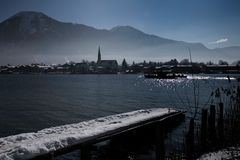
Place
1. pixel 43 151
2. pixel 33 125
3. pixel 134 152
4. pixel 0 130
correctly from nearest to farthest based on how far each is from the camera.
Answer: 1. pixel 43 151
2. pixel 134 152
3. pixel 0 130
4. pixel 33 125

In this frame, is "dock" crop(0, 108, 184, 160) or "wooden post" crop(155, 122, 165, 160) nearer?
"dock" crop(0, 108, 184, 160)

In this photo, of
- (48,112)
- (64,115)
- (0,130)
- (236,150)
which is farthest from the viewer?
(48,112)

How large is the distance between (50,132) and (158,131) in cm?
858

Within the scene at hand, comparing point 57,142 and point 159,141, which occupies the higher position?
point 159,141

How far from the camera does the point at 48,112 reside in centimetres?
3703

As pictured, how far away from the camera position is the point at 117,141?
58.6 feet

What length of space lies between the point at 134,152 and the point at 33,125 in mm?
Answer: 14188

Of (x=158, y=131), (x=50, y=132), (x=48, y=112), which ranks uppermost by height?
(x=158, y=131)

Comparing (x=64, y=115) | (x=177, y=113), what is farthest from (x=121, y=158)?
(x=64, y=115)

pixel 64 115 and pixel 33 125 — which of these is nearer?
pixel 33 125

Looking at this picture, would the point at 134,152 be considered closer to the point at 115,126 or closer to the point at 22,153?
the point at 115,126

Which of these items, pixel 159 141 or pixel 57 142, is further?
pixel 57 142

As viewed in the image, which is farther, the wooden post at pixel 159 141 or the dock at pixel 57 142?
the wooden post at pixel 159 141

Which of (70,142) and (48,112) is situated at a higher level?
(70,142)
